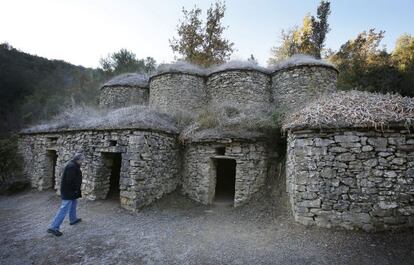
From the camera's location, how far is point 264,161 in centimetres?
746

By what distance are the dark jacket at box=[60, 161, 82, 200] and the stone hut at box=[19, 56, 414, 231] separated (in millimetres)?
1611

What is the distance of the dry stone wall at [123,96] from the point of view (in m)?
13.4

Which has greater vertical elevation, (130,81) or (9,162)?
(130,81)

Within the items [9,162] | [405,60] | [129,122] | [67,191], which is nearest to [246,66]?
[129,122]

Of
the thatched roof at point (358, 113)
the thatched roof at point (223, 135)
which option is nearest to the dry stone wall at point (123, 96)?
the thatched roof at point (223, 135)

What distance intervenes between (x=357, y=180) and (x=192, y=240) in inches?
146

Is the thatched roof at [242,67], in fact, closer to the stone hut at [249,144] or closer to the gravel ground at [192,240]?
the stone hut at [249,144]

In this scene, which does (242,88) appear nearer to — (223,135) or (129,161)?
(223,135)

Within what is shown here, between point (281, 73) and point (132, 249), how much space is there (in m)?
9.29

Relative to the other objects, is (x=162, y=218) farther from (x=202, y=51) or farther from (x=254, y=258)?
(x=202, y=51)

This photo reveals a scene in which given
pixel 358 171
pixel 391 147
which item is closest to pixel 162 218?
pixel 358 171

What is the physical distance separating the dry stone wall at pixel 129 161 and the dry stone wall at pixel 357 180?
14.0ft

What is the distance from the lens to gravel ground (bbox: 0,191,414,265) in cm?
440

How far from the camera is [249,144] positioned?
7328mm
